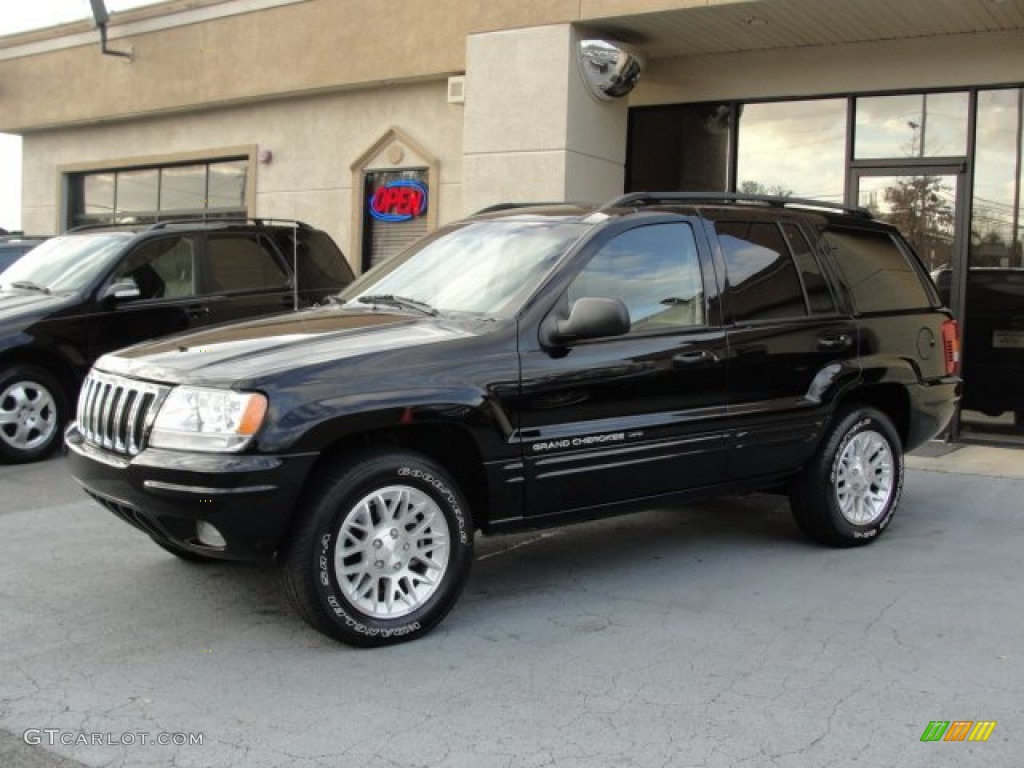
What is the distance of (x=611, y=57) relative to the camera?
10.9 metres

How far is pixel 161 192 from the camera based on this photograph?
1655cm

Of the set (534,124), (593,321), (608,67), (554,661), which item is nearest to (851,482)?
(593,321)

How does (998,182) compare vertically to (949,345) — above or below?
above

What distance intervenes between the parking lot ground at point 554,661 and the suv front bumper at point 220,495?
0.53m

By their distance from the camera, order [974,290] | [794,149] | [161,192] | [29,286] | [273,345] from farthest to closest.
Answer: [161,192]
[794,149]
[974,290]
[29,286]
[273,345]

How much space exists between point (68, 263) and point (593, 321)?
6.32 meters

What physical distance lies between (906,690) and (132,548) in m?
4.17

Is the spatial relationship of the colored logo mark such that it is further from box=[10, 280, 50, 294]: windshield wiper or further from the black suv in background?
box=[10, 280, 50, 294]: windshield wiper

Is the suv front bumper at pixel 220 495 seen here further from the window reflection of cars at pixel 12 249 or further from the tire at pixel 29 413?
the window reflection of cars at pixel 12 249

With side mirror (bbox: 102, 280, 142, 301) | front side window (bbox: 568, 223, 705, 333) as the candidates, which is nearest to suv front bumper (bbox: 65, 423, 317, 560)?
front side window (bbox: 568, 223, 705, 333)

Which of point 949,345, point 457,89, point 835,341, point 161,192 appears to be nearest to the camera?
point 835,341

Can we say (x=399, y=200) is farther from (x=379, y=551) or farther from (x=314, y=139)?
(x=379, y=551)

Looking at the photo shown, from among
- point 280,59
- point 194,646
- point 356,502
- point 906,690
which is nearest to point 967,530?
point 906,690

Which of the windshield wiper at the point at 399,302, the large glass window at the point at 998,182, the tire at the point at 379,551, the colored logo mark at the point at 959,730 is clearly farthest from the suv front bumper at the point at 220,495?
the large glass window at the point at 998,182
